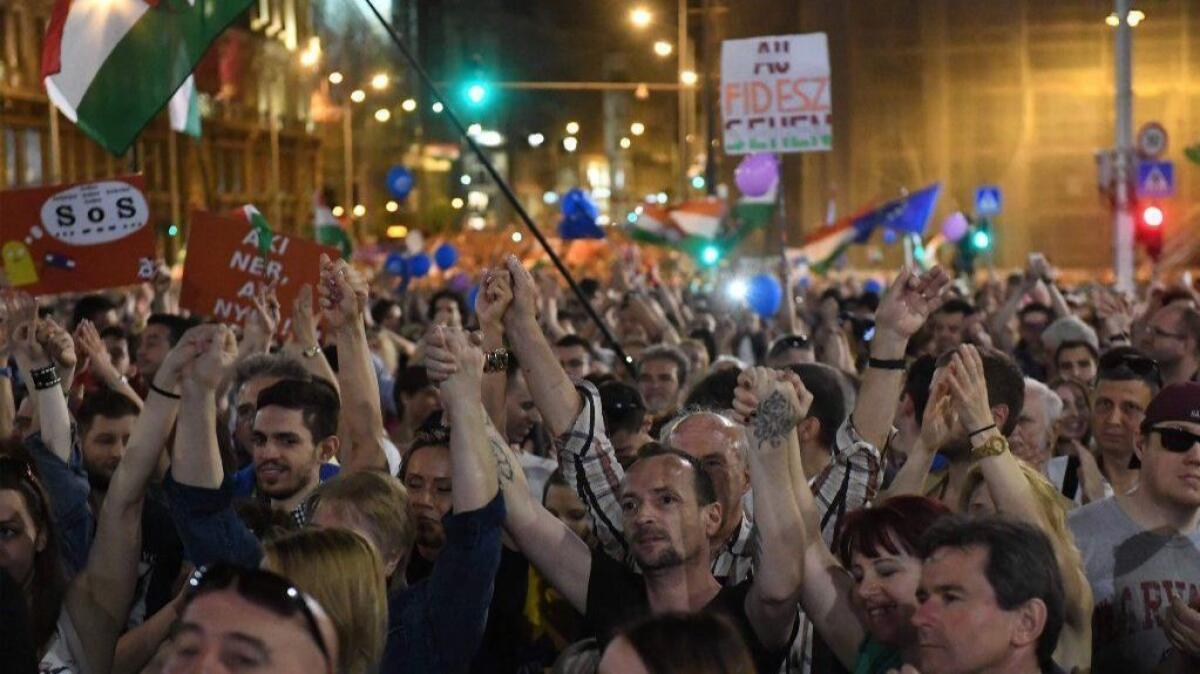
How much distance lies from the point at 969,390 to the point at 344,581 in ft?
A: 6.46

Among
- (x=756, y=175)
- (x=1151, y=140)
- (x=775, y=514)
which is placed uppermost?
(x=1151, y=140)

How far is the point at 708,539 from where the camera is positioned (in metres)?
5.12

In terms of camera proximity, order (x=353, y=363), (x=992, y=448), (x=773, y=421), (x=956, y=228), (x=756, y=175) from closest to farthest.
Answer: (x=773, y=421)
(x=992, y=448)
(x=353, y=363)
(x=756, y=175)
(x=956, y=228)

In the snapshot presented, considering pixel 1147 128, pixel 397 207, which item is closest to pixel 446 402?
pixel 1147 128

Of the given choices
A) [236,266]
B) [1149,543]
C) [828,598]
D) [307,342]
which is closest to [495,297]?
[828,598]

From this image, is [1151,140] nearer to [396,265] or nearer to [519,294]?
[396,265]

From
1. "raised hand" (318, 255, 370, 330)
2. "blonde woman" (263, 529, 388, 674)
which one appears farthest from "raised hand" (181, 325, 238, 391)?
"raised hand" (318, 255, 370, 330)

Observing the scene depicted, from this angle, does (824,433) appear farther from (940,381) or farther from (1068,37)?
(1068,37)

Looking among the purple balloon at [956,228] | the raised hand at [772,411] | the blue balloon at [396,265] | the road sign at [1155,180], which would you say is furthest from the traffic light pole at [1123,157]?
the raised hand at [772,411]

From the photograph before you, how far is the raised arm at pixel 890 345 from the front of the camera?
6.04 meters

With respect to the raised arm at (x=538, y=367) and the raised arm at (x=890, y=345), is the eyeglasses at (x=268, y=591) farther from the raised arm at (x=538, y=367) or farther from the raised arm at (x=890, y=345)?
the raised arm at (x=890, y=345)

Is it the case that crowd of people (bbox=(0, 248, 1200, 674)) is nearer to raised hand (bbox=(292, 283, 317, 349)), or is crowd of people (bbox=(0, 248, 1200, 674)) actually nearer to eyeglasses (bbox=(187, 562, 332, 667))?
eyeglasses (bbox=(187, 562, 332, 667))

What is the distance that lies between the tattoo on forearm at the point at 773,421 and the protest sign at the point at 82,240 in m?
5.68

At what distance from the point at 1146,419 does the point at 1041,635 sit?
61.2 inches
